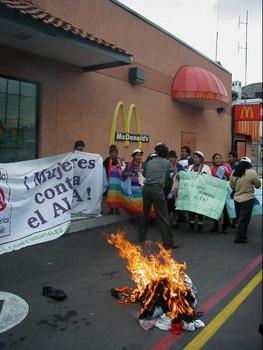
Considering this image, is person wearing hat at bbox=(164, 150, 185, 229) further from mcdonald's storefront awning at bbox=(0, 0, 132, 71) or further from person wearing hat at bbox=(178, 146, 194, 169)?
mcdonald's storefront awning at bbox=(0, 0, 132, 71)

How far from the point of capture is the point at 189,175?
905 centimetres

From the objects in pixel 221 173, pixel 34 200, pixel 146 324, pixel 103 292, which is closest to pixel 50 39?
pixel 34 200

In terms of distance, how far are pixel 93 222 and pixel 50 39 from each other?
3897mm

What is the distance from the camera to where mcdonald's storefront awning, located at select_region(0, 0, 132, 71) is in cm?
741

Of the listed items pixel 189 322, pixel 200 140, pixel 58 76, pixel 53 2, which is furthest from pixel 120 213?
pixel 200 140

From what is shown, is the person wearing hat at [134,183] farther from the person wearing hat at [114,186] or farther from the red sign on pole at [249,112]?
the red sign on pole at [249,112]

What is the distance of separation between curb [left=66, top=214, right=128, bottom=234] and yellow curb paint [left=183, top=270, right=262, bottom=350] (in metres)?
3.89

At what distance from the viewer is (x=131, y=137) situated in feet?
41.6

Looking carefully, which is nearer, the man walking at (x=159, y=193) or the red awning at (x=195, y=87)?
the man walking at (x=159, y=193)

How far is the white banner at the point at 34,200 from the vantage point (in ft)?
18.9

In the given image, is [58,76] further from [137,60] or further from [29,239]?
[29,239]

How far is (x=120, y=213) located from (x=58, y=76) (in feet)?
12.0

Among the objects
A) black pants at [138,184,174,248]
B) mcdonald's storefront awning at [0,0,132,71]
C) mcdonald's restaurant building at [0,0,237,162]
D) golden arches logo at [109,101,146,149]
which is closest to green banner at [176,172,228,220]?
black pants at [138,184,174,248]

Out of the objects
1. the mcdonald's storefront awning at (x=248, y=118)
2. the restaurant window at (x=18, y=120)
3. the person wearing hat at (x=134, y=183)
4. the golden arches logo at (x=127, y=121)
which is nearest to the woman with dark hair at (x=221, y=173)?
the person wearing hat at (x=134, y=183)
